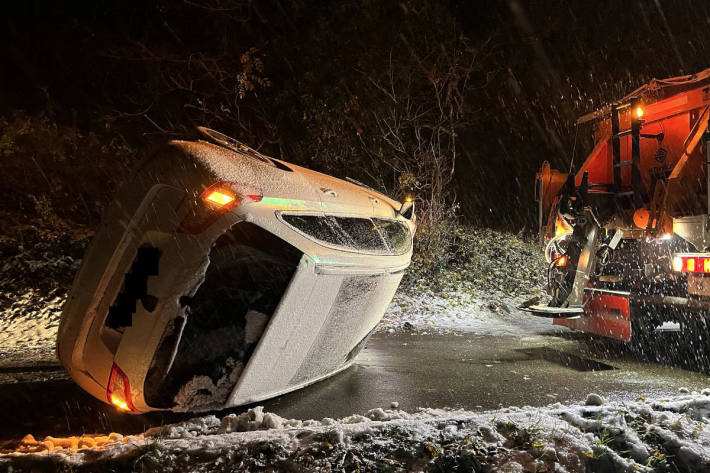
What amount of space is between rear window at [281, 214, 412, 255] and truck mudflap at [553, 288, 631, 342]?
2.80 meters

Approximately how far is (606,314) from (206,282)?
4.76 m

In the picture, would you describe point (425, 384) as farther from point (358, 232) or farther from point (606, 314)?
point (606, 314)

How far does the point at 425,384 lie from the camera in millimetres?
5027

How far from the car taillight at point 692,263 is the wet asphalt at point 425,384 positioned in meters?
1.04

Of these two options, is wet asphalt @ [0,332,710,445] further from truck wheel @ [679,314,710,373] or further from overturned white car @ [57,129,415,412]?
overturned white car @ [57,129,415,412]

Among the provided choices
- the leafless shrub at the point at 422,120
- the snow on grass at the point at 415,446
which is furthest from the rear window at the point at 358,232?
the leafless shrub at the point at 422,120

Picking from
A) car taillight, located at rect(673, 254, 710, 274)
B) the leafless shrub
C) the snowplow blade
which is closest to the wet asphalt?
the snowplow blade

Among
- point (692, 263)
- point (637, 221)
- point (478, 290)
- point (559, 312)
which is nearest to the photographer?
point (692, 263)

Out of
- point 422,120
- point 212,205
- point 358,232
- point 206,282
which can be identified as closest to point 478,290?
point 422,120

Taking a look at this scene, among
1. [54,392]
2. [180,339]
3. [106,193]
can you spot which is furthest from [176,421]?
[106,193]

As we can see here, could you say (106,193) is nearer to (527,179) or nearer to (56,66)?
(56,66)

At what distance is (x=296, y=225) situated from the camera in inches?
137

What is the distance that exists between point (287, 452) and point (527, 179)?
14622 mm

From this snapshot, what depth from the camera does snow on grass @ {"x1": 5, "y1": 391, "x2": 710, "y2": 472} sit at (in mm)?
2846
